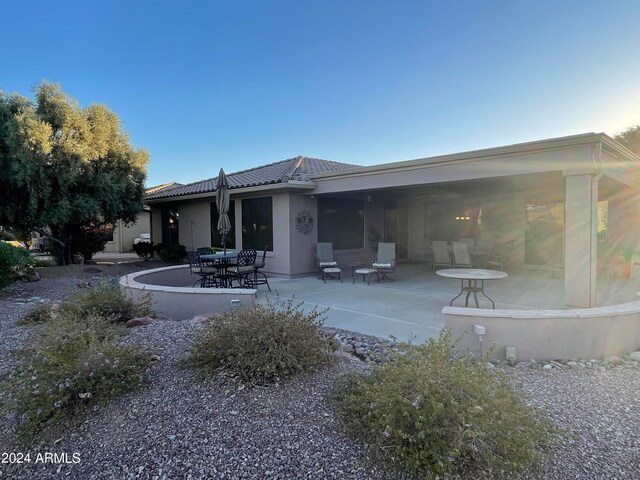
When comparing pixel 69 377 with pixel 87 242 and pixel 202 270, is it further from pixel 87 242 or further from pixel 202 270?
pixel 87 242

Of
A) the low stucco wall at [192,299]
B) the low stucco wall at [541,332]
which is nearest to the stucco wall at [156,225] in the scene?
the low stucco wall at [192,299]

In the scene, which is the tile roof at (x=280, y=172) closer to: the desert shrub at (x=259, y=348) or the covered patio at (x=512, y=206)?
the covered patio at (x=512, y=206)

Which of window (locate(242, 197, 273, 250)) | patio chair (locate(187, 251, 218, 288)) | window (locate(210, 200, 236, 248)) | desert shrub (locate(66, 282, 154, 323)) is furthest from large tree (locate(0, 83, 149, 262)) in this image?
desert shrub (locate(66, 282, 154, 323))

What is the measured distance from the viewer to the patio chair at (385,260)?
32.0ft

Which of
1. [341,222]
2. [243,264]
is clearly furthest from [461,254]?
[243,264]

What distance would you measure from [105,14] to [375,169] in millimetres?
7320

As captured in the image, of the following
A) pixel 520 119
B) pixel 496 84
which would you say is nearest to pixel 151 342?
pixel 496 84

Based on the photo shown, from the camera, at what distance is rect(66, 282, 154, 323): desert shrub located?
4.91m

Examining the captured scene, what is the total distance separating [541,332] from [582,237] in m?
2.97

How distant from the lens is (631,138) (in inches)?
864

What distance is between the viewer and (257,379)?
3043mm

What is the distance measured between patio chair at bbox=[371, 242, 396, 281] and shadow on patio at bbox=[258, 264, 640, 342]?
0.36 m

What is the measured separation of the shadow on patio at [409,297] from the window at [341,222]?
1.28 meters

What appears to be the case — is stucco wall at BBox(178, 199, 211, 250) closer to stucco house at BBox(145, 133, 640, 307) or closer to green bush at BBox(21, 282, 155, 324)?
stucco house at BBox(145, 133, 640, 307)
